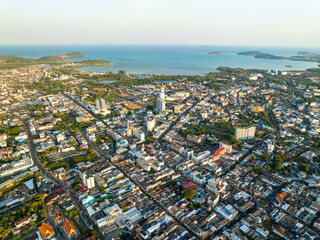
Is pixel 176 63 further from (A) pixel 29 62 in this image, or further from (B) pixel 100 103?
(B) pixel 100 103

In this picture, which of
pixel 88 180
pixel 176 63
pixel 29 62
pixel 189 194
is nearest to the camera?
pixel 189 194

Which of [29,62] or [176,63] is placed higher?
[29,62]

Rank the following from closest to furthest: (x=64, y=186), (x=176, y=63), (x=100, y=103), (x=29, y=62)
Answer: (x=64, y=186) → (x=100, y=103) → (x=29, y=62) → (x=176, y=63)

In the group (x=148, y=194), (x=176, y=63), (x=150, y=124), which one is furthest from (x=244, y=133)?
(x=176, y=63)

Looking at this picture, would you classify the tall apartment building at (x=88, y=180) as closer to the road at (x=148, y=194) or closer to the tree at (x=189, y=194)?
the road at (x=148, y=194)

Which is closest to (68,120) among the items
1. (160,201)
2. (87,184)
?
(87,184)

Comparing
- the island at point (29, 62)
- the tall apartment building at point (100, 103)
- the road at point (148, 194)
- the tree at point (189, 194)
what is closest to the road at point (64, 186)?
the road at point (148, 194)

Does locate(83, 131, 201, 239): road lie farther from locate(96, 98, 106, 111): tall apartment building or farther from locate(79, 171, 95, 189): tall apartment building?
locate(96, 98, 106, 111): tall apartment building
